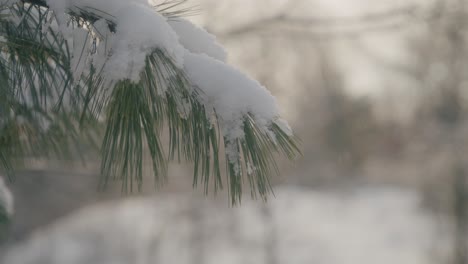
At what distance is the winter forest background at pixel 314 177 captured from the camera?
18.5 ft

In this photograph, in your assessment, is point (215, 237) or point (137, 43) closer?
point (137, 43)

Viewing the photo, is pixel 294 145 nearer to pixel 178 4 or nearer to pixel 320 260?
pixel 178 4

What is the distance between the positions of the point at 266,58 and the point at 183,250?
5.38 meters

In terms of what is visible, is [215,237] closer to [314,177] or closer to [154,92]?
[314,177]

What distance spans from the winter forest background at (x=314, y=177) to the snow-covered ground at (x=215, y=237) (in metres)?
0.03

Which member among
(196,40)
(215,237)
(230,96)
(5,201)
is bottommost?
(215,237)

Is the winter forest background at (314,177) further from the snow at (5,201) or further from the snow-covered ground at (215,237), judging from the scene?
the snow at (5,201)

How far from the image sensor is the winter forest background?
563 cm

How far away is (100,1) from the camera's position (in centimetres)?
83

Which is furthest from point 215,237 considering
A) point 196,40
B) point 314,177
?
point 196,40

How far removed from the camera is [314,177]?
9.50 metres

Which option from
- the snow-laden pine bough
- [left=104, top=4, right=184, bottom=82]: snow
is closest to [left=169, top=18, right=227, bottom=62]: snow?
the snow-laden pine bough

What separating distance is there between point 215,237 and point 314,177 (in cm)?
228

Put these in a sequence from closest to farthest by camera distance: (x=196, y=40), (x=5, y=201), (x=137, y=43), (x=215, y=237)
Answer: (x=137, y=43), (x=196, y=40), (x=5, y=201), (x=215, y=237)
